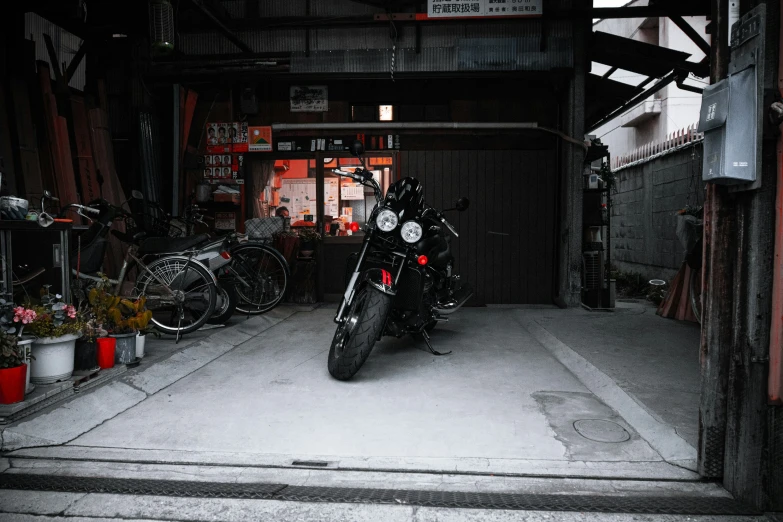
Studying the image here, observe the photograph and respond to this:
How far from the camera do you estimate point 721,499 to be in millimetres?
2326

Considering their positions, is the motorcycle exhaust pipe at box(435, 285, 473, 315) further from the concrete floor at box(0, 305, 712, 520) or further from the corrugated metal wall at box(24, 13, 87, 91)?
the corrugated metal wall at box(24, 13, 87, 91)

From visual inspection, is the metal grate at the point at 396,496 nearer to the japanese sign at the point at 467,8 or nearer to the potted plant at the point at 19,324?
the potted plant at the point at 19,324

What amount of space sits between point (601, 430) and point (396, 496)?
1376mm

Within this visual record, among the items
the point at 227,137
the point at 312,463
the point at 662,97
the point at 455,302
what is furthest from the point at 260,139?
the point at 662,97

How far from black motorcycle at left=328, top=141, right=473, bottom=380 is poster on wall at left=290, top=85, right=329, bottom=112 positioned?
3.64 m

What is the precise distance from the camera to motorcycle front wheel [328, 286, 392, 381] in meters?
3.85

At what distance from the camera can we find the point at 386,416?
3.30 metres

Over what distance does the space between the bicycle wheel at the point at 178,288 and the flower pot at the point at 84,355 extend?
3.89ft

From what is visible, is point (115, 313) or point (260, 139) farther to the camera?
point (260, 139)

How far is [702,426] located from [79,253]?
4.63 metres

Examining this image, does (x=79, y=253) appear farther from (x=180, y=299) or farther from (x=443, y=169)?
(x=443, y=169)

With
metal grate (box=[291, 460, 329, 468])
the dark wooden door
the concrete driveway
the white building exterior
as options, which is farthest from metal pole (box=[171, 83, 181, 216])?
the white building exterior

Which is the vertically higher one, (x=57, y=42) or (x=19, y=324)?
(x=57, y=42)

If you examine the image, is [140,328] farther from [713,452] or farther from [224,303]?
[713,452]
